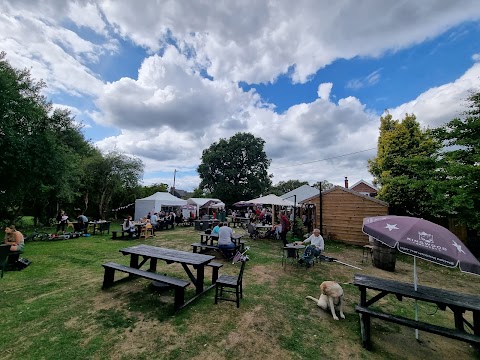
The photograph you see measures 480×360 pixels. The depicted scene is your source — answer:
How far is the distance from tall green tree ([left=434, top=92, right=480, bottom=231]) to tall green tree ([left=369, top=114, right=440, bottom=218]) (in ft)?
1.28

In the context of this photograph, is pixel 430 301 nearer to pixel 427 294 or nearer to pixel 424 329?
pixel 427 294

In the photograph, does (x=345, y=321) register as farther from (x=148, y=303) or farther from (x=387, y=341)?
(x=148, y=303)

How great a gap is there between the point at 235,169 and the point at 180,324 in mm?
28558

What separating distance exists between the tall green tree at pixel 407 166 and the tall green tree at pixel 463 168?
0.39 m

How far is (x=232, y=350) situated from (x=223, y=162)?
30341 millimetres

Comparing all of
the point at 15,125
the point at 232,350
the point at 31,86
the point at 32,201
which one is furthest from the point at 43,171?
the point at 232,350

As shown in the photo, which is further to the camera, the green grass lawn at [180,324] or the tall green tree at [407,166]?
the tall green tree at [407,166]

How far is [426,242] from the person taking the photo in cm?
291

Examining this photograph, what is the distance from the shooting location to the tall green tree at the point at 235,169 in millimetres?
32000

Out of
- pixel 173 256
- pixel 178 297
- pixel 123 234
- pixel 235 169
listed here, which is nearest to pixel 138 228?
pixel 123 234

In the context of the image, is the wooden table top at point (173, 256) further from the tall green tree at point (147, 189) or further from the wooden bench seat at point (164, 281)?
the tall green tree at point (147, 189)

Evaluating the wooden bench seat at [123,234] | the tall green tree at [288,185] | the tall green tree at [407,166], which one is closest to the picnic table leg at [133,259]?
the wooden bench seat at [123,234]

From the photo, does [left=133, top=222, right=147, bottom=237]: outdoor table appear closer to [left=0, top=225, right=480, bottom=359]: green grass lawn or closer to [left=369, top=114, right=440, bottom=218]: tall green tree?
[left=0, top=225, right=480, bottom=359]: green grass lawn

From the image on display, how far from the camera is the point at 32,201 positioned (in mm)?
16625
